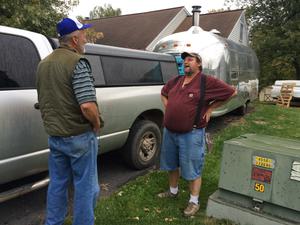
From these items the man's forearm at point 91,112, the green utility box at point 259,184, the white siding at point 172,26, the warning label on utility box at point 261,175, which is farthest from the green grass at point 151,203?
the white siding at point 172,26

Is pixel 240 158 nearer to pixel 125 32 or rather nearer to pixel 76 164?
pixel 76 164

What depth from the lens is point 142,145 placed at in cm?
534

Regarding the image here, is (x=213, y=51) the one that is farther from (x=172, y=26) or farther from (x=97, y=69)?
(x=172, y=26)

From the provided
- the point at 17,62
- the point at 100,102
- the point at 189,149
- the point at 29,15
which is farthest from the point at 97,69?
→ the point at 29,15

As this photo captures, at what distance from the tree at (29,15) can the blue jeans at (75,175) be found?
25.3 ft

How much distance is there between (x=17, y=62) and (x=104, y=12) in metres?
59.7

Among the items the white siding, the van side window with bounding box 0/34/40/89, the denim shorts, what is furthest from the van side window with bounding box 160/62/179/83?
the white siding

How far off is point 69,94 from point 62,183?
2.83ft

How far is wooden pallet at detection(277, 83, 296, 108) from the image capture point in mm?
18422

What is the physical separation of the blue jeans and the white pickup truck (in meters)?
0.41

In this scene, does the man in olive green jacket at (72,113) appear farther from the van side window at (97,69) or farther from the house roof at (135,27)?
the house roof at (135,27)

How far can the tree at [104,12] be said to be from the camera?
57934 mm

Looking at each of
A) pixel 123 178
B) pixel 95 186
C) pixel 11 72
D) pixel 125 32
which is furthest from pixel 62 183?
pixel 125 32

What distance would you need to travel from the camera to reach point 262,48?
2692cm
